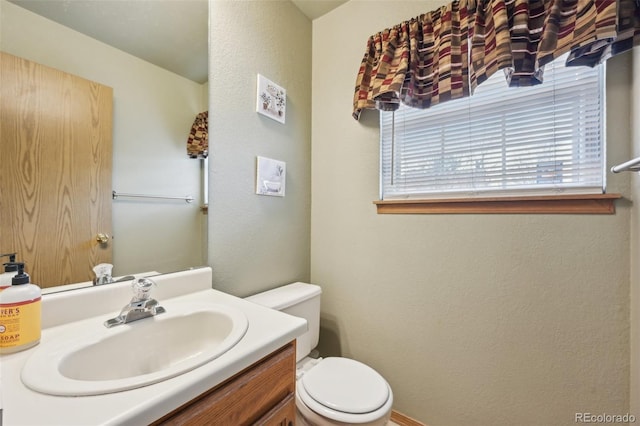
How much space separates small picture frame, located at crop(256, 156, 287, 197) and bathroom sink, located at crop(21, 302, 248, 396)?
66 centimetres

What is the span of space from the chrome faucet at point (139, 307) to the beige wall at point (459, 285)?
1016mm

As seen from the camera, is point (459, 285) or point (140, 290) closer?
point (140, 290)

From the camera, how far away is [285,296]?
1.30 meters

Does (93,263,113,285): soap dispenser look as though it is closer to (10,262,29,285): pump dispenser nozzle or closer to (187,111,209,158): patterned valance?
(10,262,29,285): pump dispenser nozzle

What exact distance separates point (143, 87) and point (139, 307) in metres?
0.79

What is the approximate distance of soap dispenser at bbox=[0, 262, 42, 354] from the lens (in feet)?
1.91

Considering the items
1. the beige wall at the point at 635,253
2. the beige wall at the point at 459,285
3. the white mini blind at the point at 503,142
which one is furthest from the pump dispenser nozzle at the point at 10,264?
the beige wall at the point at 635,253

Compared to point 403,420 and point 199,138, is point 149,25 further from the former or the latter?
point 403,420

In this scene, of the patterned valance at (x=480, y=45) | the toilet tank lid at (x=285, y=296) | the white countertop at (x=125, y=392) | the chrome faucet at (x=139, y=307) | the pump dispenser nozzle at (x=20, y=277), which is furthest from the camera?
the toilet tank lid at (x=285, y=296)

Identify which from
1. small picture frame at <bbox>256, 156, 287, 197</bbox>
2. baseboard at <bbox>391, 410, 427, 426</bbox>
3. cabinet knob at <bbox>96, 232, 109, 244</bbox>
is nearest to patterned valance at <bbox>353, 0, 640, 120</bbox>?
small picture frame at <bbox>256, 156, 287, 197</bbox>

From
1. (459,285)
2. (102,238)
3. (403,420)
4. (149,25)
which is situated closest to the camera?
(102,238)

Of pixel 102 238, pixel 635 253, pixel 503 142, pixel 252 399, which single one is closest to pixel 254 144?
pixel 102 238

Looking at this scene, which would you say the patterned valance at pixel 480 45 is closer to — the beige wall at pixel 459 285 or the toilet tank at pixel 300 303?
the beige wall at pixel 459 285

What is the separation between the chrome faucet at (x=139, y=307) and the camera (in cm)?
77
